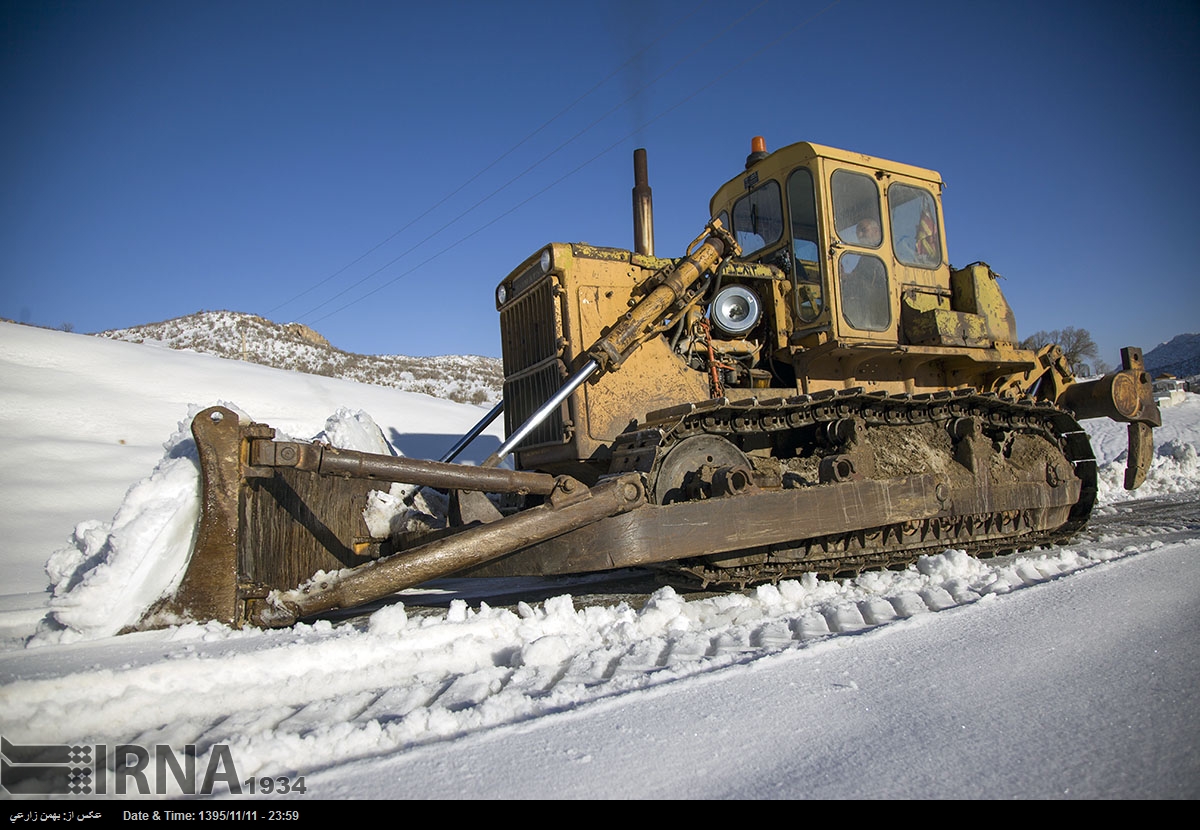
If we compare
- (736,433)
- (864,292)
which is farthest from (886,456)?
(864,292)

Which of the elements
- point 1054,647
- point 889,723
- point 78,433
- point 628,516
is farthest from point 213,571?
point 78,433

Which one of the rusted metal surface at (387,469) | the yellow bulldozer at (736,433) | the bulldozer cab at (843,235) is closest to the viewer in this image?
the rusted metal surface at (387,469)

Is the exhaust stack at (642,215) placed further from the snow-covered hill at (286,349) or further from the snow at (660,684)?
the snow-covered hill at (286,349)

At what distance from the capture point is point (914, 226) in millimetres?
6172

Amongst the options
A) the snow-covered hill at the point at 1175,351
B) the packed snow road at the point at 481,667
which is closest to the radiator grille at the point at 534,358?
the packed snow road at the point at 481,667

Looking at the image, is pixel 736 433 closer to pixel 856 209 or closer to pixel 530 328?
pixel 530 328

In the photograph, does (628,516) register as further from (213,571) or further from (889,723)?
(213,571)

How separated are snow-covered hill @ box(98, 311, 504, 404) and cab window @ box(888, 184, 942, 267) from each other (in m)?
21.9

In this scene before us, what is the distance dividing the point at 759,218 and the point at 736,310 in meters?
1.19

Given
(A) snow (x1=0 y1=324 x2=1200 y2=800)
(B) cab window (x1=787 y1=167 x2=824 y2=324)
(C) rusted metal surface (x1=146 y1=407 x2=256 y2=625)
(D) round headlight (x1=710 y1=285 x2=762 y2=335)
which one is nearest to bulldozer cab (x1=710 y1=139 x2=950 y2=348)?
(B) cab window (x1=787 y1=167 x2=824 y2=324)

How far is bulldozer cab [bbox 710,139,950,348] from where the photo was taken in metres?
5.50

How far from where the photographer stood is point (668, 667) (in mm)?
2682

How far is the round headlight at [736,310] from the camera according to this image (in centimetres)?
530

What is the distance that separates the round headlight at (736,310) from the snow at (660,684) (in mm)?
2020
